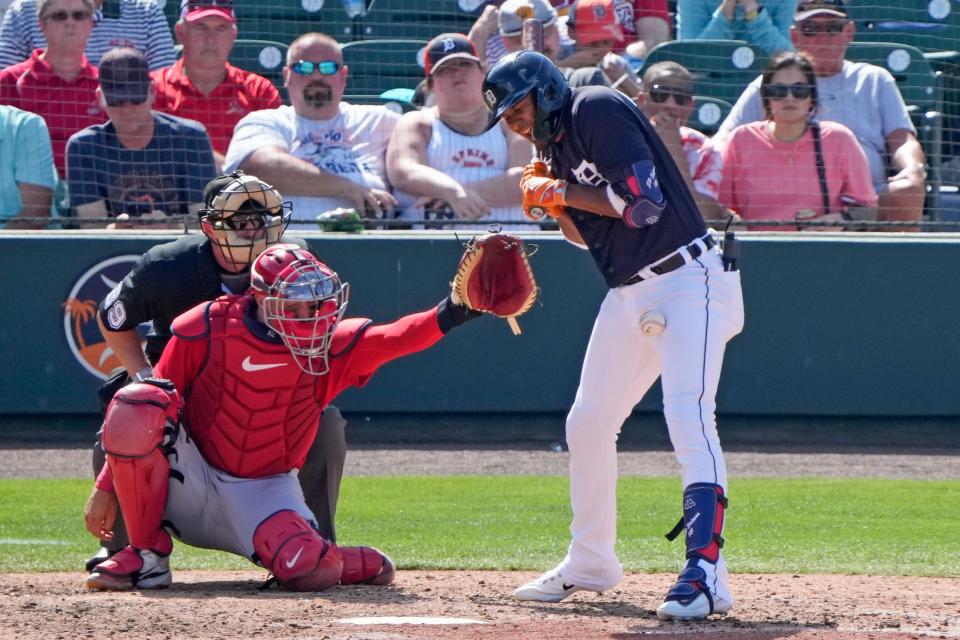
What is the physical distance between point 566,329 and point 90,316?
293cm

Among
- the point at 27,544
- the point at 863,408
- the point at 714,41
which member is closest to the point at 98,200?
the point at 27,544

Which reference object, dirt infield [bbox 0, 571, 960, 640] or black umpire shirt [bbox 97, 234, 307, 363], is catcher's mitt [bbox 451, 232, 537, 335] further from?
dirt infield [bbox 0, 571, 960, 640]

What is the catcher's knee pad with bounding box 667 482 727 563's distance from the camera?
416cm

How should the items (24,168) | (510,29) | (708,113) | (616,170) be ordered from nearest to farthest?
1. (616,170)
2. (24,168)
3. (510,29)
4. (708,113)

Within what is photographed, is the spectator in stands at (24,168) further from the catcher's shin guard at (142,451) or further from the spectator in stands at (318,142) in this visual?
the catcher's shin guard at (142,451)

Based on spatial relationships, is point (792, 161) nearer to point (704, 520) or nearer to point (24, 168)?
point (24, 168)

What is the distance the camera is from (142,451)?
458 centimetres

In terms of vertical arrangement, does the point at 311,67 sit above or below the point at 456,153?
above

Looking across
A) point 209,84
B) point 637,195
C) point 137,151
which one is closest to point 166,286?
point 637,195

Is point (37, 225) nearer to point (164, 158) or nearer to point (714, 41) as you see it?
point (164, 158)

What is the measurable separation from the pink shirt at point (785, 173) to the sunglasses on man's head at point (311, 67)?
8.20ft

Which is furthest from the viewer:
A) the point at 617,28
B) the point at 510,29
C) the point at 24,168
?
the point at 617,28

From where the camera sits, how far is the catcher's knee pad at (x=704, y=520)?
Result: 4.16 metres

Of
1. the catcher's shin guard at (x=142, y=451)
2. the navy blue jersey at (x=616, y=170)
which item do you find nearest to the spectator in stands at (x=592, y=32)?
the navy blue jersey at (x=616, y=170)
